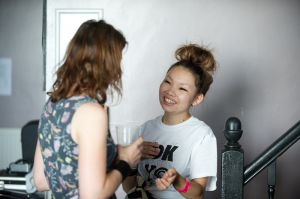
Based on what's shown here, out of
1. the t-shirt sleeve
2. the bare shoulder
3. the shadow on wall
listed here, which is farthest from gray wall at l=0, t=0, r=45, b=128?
the bare shoulder

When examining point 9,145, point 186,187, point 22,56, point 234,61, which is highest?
point 22,56

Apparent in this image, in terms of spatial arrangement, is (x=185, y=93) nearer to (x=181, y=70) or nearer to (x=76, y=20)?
(x=181, y=70)

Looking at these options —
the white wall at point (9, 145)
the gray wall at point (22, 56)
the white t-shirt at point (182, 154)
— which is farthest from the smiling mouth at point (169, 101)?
Answer: the white wall at point (9, 145)

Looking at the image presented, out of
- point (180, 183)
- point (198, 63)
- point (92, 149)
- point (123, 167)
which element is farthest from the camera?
point (198, 63)

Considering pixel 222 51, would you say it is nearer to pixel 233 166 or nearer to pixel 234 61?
Result: pixel 234 61

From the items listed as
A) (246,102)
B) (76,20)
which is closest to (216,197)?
(246,102)

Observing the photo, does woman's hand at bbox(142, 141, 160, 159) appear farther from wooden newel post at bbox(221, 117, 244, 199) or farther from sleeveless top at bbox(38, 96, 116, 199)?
sleeveless top at bbox(38, 96, 116, 199)

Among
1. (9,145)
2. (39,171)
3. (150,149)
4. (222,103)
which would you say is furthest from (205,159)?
(9,145)

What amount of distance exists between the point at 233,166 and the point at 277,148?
0.19 metres

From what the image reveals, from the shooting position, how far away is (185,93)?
1854 mm

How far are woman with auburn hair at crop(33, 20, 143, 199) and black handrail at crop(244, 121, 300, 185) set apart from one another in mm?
515

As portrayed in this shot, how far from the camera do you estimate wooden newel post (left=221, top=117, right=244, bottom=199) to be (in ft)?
5.39

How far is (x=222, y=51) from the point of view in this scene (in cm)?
338

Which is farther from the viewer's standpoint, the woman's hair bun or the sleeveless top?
the woman's hair bun
